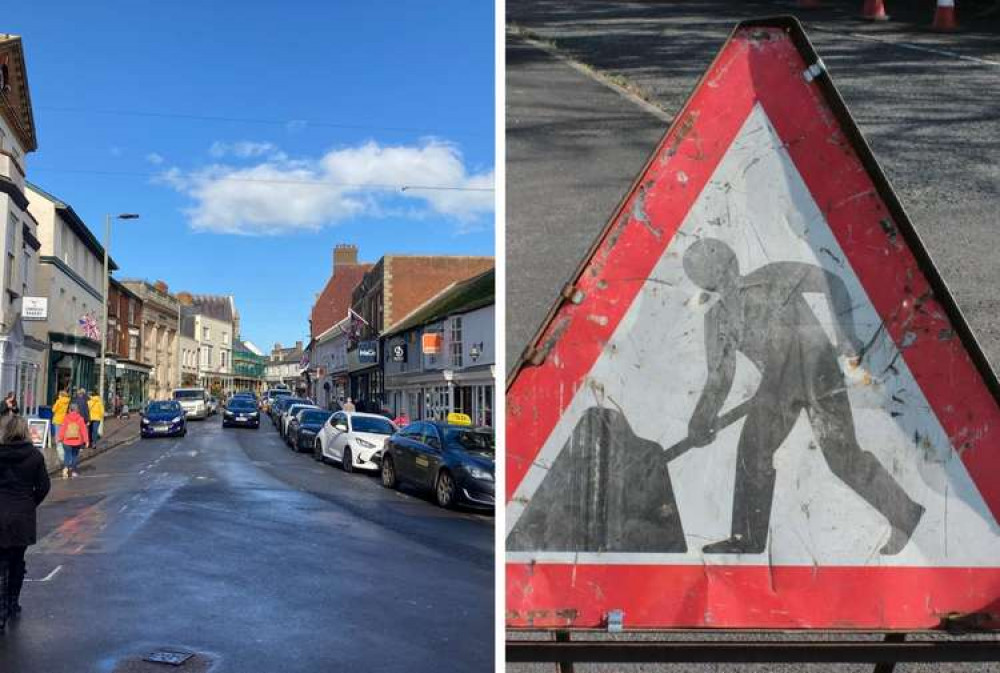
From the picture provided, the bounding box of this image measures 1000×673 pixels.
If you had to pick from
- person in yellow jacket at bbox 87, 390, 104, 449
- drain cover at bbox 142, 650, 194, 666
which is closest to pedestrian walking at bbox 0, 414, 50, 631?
person in yellow jacket at bbox 87, 390, 104, 449

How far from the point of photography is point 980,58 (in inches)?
93.9

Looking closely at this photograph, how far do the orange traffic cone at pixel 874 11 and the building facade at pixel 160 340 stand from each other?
294 centimetres

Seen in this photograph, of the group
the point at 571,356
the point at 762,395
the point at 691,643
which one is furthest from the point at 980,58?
the point at 691,643

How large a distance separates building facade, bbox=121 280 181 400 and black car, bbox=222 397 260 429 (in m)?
18.8

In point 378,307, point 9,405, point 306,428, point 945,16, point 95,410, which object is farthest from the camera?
point 306,428

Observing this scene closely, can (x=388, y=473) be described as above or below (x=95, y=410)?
below

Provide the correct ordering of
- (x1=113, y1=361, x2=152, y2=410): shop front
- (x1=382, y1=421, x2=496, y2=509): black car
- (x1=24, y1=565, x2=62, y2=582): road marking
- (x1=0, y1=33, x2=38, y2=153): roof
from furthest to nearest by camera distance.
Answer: (x1=382, y1=421, x2=496, y2=509): black car
(x1=24, y1=565, x2=62, y2=582): road marking
(x1=113, y1=361, x2=152, y2=410): shop front
(x1=0, y1=33, x2=38, y2=153): roof

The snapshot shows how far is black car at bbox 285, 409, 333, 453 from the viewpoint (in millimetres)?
19594

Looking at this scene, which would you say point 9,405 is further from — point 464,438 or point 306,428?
point 306,428

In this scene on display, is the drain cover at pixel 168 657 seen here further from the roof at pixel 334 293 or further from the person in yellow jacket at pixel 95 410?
the roof at pixel 334 293

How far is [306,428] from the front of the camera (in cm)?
1973

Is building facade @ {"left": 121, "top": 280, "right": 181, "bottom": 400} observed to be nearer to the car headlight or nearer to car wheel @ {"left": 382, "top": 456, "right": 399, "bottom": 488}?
the car headlight

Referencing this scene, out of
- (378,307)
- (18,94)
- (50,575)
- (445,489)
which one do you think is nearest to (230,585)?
(50,575)

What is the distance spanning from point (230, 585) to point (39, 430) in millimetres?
1418
